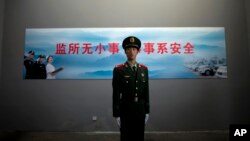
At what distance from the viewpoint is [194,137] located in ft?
11.0

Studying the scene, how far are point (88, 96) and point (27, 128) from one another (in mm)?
1320

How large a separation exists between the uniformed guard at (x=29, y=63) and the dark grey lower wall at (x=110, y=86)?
12cm

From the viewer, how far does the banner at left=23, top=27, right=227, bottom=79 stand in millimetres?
3773

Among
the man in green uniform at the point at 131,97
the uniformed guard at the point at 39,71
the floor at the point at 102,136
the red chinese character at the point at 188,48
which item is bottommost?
the floor at the point at 102,136

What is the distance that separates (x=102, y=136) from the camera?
3.46 meters

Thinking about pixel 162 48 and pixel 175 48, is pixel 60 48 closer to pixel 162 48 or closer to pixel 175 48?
pixel 162 48

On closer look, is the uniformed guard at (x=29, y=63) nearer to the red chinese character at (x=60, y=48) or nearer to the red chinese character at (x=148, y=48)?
the red chinese character at (x=60, y=48)

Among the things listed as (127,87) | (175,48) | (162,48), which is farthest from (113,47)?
(127,87)

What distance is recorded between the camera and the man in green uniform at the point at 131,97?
6.68ft

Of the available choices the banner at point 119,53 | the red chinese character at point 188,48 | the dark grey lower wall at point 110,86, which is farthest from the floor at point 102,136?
the red chinese character at point 188,48

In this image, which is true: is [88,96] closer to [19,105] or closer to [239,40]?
[19,105]

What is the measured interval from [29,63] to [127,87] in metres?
2.58

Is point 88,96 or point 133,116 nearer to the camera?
point 133,116

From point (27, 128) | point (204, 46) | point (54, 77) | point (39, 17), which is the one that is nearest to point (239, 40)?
point (204, 46)
